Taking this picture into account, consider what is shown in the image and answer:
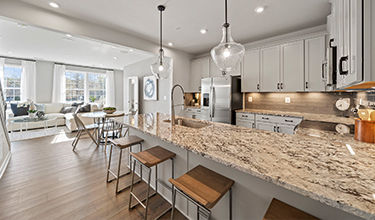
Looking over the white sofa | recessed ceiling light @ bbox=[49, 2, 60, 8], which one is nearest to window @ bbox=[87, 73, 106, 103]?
the white sofa

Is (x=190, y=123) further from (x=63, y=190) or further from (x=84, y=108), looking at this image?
(x=84, y=108)

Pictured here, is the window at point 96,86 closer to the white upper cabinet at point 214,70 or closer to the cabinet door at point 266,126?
the white upper cabinet at point 214,70

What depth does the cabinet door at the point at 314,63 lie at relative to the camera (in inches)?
109

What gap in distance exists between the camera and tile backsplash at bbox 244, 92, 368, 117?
8.92 feet

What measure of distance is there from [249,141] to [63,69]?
828 centimetres

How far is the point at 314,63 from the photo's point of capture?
2.84 m

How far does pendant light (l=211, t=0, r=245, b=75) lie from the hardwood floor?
1.72 m

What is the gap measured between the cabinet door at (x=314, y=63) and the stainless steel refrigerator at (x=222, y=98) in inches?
54.6

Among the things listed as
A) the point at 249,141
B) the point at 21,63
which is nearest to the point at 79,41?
the point at 21,63

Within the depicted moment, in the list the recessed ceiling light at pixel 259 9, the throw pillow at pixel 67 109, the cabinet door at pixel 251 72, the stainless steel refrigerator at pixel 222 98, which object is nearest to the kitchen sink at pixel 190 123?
the stainless steel refrigerator at pixel 222 98

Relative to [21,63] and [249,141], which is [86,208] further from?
[21,63]

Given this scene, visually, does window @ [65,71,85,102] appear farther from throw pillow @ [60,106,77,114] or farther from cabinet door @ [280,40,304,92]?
cabinet door @ [280,40,304,92]

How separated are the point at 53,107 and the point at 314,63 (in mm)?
8474

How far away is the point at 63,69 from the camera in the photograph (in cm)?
663
